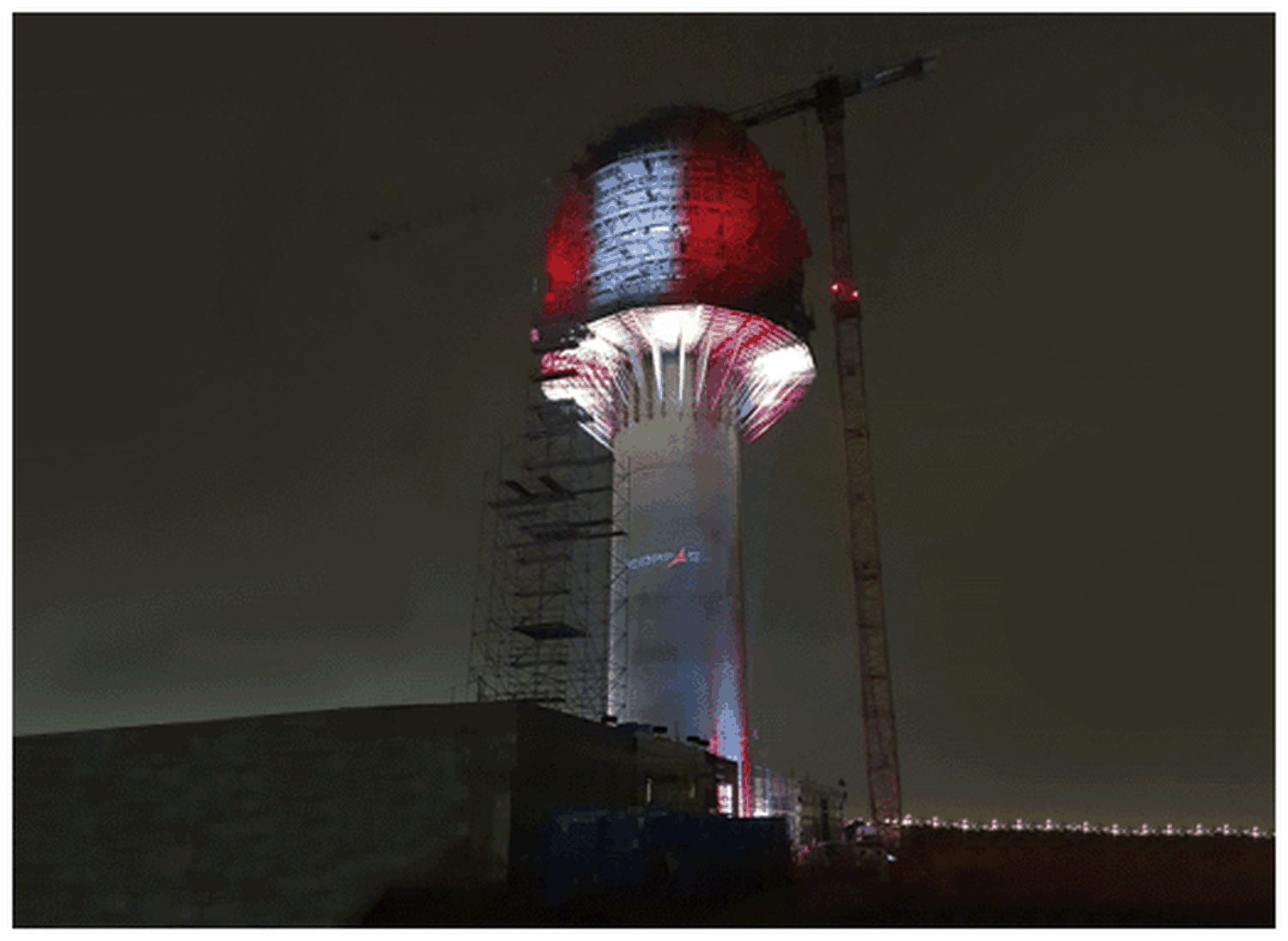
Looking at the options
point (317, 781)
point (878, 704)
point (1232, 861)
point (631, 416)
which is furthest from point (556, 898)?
point (878, 704)

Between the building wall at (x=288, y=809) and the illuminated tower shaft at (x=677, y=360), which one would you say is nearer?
the building wall at (x=288, y=809)

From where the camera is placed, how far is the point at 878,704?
213 feet

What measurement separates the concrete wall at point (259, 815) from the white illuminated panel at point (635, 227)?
84.2 feet

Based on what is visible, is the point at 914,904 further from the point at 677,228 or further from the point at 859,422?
the point at 859,422

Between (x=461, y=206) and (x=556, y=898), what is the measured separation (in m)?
66.7

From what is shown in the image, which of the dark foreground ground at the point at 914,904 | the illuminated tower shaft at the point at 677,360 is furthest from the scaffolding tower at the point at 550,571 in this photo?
the dark foreground ground at the point at 914,904

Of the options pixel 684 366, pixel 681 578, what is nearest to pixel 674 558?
pixel 681 578

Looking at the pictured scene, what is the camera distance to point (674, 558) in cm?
4825

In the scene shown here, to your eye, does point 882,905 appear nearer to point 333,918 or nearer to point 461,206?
point 333,918

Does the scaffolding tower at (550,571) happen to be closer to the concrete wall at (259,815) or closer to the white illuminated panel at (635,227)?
the white illuminated panel at (635,227)

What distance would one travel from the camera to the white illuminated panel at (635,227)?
49125mm

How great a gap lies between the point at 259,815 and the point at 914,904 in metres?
18.3

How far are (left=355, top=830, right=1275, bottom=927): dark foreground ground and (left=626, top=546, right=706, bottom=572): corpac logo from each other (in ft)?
47.8

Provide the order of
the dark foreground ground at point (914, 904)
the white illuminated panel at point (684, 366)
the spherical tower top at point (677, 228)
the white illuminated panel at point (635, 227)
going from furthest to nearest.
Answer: the white illuminated panel at point (684, 366), the white illuminated panel at point (635, 227), the spherical tower top at point (677, 228), the dark foreground ground at point (914, 904)
